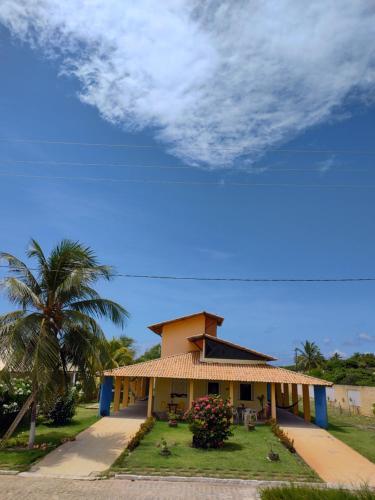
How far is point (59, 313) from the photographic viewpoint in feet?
48.0

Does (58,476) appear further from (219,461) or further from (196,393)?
(196,393)

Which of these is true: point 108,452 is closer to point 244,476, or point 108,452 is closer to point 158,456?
point 158,456

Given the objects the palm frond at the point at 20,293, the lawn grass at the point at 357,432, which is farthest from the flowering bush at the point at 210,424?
the palm frond at the point at 20,293

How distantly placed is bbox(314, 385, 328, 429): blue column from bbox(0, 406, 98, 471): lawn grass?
1191 cm

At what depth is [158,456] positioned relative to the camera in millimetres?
12875

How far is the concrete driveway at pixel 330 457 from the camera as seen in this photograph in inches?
454

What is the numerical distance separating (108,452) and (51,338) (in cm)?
448

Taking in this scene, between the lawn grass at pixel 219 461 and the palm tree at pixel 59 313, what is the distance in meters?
3.75

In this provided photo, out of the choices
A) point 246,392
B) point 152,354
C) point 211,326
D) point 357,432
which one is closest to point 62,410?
point 246,392

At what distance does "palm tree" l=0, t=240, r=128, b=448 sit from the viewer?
1370 centimetres

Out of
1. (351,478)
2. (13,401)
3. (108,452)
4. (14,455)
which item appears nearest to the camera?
(351,478)

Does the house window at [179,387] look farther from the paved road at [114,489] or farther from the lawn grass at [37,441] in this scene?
the paved road at [114,489]

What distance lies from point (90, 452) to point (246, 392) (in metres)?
12.3

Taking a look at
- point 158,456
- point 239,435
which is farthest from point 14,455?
point 239,435
